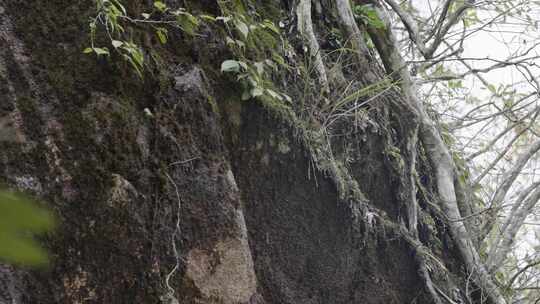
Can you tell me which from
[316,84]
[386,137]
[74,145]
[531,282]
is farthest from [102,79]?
[531,282]

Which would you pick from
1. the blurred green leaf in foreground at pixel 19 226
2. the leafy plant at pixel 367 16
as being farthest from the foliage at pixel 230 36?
the blurred green leaf in foreground at pixel 19 226

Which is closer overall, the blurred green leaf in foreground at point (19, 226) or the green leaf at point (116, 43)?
the blurred green leaf in foreground at point (19, 226)

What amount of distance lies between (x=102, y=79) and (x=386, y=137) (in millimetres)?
1413

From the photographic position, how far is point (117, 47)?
1644 millimetres

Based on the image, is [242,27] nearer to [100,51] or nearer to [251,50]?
[251,50]

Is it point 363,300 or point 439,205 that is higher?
point 439,205

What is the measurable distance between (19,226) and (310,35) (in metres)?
2.17

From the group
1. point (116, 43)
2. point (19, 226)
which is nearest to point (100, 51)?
point (116, 43)

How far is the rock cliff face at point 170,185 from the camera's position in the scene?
139cm

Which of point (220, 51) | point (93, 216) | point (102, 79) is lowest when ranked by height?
point (93, 216)

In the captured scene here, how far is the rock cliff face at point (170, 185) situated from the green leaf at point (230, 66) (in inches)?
2.4

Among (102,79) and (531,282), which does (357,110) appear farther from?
(531,282)

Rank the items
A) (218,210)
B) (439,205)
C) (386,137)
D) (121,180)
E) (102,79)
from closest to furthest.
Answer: (121,180) < (102,79) < (218,210) < (386,137) < (439,205)

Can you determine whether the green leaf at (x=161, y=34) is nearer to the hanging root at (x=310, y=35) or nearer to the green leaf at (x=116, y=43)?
the green leaf at (x=116, y=43)
